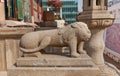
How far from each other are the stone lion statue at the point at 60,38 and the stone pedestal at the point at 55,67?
16 cm

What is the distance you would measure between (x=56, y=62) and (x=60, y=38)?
0.37 metres

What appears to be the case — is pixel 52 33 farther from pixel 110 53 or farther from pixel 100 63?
pixel 110 53

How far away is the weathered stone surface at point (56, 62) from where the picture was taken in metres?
2.80

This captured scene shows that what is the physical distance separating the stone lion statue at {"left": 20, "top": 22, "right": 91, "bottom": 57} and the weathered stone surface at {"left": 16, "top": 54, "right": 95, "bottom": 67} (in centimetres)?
13

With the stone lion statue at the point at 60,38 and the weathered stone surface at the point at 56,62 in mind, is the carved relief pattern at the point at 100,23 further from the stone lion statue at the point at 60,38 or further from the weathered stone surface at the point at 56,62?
the weathered stone surface at the point at 56,62

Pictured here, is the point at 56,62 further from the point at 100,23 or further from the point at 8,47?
the point at 8,47

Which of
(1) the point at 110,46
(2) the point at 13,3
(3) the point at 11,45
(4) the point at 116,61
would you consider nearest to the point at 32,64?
(3) the point at 11,45

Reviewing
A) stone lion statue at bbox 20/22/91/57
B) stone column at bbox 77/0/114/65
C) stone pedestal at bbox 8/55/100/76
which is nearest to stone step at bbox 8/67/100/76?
stone pedestal at bbox 8/55/100/76

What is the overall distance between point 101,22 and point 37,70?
4.65 ft

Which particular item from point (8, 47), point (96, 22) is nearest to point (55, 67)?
point (96, 22)

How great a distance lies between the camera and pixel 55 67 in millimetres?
2807

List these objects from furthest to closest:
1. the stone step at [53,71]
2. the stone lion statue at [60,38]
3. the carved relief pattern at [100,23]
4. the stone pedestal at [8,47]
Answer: the stone pedestal at [8,47] < the carved relief pattern at [100,23] < the stone lion statue at [60,38] < the stone step at [53,71]

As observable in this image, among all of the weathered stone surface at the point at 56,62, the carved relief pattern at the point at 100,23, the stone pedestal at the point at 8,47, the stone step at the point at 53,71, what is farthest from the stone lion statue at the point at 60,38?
the stone pedestal at the point at 8,47

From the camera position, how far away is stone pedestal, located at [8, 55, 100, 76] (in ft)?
9.03
